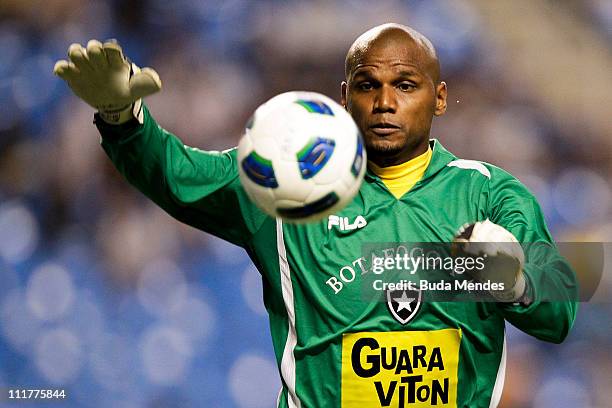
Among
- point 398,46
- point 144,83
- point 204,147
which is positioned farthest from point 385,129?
point 204,147

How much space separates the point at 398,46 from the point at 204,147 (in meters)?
1.65

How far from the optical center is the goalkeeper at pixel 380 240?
7.65 ft

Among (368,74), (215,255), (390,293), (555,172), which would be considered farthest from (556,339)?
(215,255)

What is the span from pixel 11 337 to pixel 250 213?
6.22 feet

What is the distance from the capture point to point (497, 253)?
2084mm

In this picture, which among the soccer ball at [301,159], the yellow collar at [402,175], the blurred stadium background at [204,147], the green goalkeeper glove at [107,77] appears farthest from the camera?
the blurred stadium background at [204,147]

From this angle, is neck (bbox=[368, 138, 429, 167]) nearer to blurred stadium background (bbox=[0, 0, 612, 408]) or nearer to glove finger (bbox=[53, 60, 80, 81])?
glove finger (bbox=[53, 60, 80, 81])

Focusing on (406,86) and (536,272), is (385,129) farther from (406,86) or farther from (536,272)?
(536,272)

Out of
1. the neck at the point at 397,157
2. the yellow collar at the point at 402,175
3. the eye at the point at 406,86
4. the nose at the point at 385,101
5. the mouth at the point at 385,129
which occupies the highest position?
the eye at the point at 406,86

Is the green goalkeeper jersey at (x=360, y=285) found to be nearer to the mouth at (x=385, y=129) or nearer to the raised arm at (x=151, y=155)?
the raised arm at (x=151, y=155)

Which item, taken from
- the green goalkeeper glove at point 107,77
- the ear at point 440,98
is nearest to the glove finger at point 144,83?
the green goalkeeper glove at point 107,77

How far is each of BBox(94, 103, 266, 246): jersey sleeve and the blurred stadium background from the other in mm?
1461

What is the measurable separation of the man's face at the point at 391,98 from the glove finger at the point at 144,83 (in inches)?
22.9

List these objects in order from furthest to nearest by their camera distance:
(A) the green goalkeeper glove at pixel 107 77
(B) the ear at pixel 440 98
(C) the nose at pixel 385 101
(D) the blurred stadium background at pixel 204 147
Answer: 1. (D) the blurred stadium background at pixel 204 147
2. (B) the ear at pixel 440 98
3. (C) the nose at pixel 385 101
4. (A) the green goalkeeper glove at pixel 107 77
